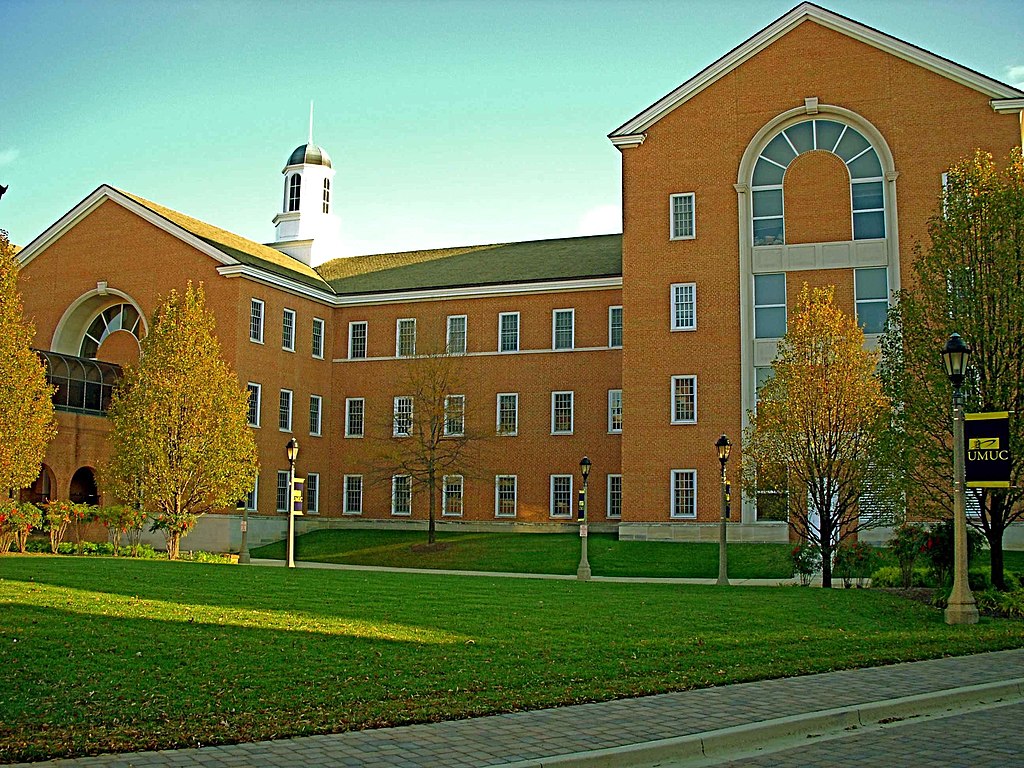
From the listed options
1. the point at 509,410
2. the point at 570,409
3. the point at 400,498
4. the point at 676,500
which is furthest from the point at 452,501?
the point at 676,500

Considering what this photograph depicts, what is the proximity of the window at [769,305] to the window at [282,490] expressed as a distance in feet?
70.6

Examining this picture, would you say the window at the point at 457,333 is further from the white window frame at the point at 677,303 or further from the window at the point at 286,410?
the white window frame at the point at 677,303

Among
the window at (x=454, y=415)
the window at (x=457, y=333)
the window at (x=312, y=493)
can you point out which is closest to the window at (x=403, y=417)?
the window at (x=454, y=415)

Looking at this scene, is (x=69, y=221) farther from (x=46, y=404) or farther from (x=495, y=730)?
(x=495, y=730)

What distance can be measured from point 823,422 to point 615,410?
21.0 m

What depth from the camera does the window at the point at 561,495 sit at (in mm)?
47406

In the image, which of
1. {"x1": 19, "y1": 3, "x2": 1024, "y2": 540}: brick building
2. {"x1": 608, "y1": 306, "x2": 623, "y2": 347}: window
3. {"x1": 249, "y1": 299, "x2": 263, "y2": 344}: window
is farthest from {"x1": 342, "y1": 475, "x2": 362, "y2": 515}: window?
{"x1": 608, "y1": 306, "x2": 623, "y2": 347}: window

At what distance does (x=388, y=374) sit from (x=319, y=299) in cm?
486

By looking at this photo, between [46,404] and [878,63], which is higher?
[878,63]

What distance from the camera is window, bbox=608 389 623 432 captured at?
154ft

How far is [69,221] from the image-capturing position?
163 ft

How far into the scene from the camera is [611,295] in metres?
47.5

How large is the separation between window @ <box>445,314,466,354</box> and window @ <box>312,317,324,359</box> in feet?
20.8

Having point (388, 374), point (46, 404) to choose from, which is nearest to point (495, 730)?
point (46, 404)
